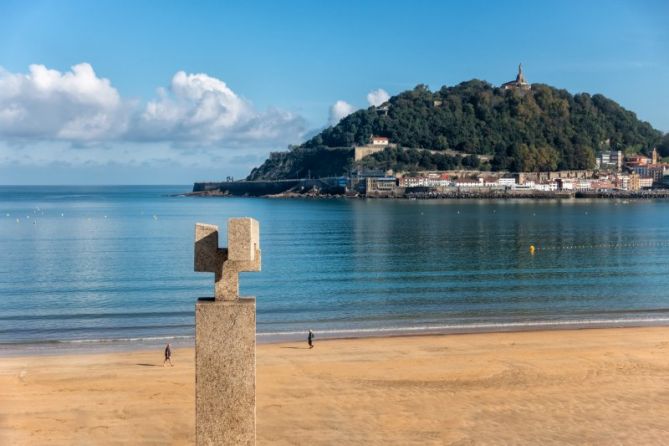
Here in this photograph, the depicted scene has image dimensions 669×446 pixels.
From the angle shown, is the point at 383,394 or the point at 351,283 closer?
the point at 383,394

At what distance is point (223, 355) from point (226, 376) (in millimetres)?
211

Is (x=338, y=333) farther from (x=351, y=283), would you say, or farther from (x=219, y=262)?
(x=219, y=262)

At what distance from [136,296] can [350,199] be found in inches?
6139

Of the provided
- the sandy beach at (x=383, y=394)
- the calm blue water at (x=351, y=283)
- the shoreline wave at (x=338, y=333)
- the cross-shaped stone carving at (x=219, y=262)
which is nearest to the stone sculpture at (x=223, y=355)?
the cross-shaped stone carving at (x=219, y=262)

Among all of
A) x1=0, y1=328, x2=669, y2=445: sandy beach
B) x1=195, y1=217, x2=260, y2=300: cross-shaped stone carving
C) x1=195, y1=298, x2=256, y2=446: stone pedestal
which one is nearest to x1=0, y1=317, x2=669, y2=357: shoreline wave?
x1=0, y1=328, x2=669, y2=445: sandy beach

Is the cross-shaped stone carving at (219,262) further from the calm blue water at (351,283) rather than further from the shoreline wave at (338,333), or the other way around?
the calm blue water at (351,283)

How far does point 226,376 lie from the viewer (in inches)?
282

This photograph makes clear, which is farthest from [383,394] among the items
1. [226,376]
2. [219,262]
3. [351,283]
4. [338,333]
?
[351,283]

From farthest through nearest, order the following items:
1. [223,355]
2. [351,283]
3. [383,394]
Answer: [351,283], [383,394], [223,355]

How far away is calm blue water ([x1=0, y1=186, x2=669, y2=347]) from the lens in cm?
Result: 3066

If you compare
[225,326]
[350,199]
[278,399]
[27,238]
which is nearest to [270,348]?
[278,399]

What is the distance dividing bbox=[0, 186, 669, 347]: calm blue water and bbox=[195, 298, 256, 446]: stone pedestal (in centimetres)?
2034

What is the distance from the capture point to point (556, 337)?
87.4 ft

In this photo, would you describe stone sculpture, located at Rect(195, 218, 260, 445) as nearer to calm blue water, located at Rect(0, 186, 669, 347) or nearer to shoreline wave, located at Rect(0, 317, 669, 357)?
shoreline wave, located at Rect(0, 317, 669, 357)
